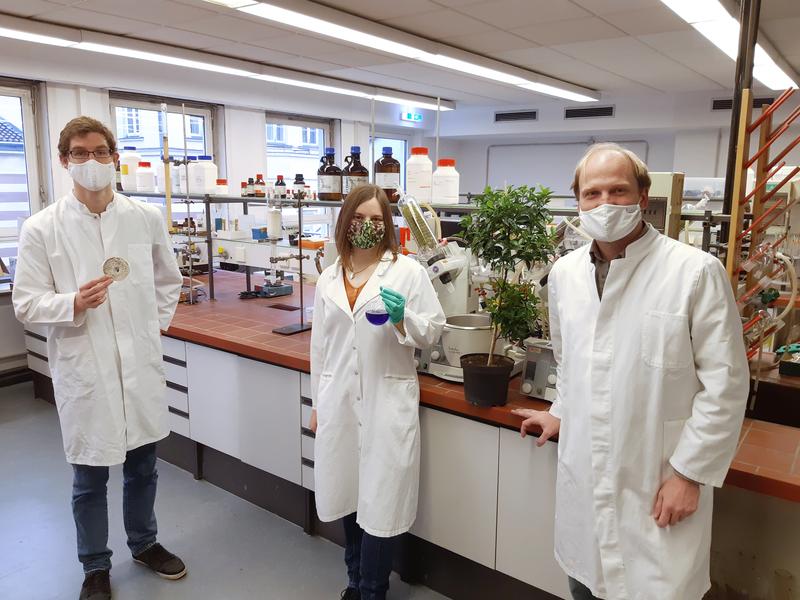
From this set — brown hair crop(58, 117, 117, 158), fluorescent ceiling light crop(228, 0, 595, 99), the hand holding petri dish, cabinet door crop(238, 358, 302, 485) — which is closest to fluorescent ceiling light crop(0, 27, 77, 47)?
fluorescent ceiling light crop(228, 0, 595, 99)

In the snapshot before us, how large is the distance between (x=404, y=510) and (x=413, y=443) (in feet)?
0.70

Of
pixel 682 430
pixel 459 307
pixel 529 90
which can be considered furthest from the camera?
pixel 529 90

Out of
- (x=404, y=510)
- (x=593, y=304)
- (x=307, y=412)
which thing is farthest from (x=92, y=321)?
(x=593, y=304)

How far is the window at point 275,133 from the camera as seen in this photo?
279 inches

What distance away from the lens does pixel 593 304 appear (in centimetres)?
141

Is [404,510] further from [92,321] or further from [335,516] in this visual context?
[92,321]

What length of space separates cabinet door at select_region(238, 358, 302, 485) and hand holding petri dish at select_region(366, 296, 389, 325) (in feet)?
2.57

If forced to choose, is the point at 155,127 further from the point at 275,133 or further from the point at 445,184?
the point at 445,184

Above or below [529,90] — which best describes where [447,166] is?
below

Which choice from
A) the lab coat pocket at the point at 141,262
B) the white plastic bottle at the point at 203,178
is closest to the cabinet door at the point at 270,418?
the lab coat pocket at the point at 141,262

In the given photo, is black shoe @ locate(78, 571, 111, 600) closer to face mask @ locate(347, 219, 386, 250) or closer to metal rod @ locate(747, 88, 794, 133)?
face mask @ locate(347, 219, 386, 250)

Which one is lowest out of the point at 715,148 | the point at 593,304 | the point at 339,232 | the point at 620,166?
the point at 593,304

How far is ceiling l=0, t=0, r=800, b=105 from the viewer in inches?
150

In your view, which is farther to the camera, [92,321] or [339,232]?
[92,321]
